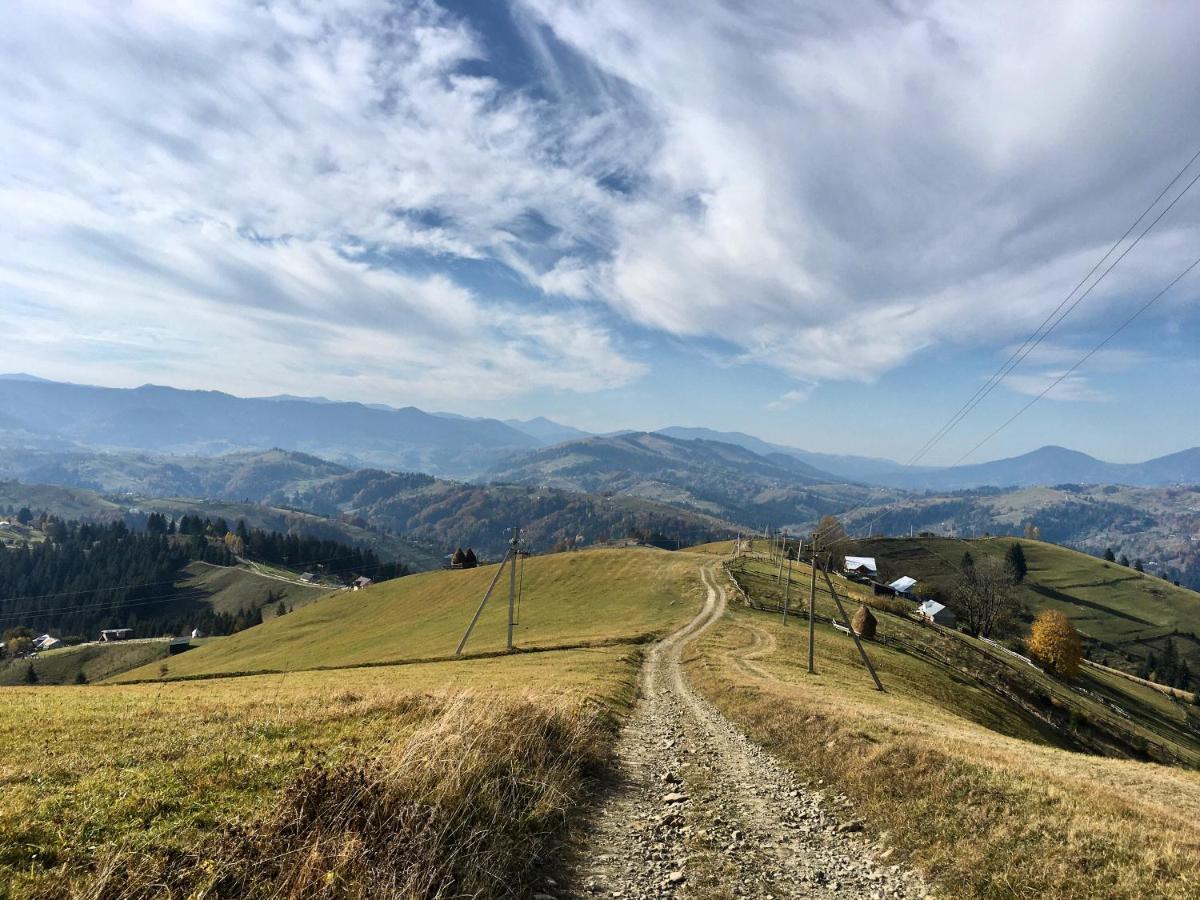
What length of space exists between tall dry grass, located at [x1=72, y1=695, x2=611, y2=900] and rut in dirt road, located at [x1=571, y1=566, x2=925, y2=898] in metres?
1.44

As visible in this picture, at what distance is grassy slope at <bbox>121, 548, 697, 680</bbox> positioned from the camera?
68.3 metres

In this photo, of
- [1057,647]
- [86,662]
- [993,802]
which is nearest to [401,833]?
[993,802]

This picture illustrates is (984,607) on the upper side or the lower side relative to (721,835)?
lower

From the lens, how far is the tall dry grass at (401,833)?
26.2 feet

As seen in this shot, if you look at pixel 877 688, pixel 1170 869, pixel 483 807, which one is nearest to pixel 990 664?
pixel 877 688

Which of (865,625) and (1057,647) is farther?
(1057,647)

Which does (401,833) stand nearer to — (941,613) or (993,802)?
(993,802)

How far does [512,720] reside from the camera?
50.6 ft

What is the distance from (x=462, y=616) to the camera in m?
84.1

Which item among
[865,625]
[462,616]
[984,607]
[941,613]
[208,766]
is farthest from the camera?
[941,613]

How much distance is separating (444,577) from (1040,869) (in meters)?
115

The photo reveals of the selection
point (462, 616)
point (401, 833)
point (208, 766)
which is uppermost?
point (401, 833)

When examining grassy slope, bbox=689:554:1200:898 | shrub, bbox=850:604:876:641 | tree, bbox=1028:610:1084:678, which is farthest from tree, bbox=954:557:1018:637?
grassy slope, bbox=689:554:1200:898

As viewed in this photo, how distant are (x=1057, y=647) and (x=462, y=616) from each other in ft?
327
